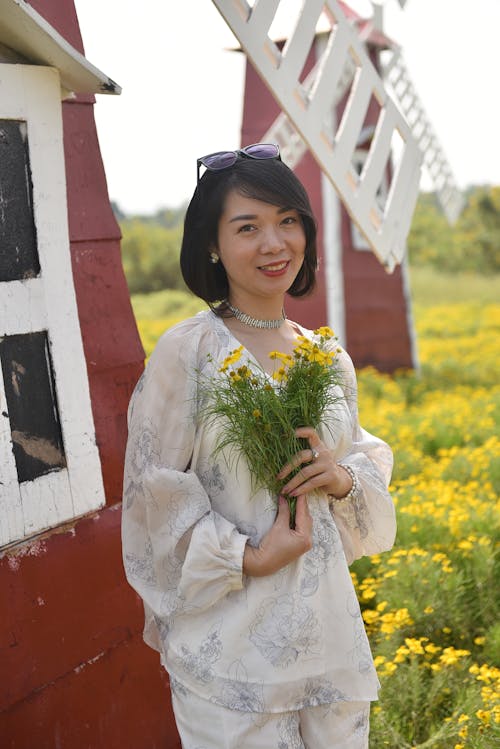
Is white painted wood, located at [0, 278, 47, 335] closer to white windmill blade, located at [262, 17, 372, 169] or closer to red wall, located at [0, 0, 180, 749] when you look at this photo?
red wall, located at [0, 0, 180, 749]

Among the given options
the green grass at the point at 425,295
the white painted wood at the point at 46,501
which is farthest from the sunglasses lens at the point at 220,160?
the green grass at the point at 425,295

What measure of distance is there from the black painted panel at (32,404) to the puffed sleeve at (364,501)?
0.79 m

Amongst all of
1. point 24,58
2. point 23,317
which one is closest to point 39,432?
point 23,317

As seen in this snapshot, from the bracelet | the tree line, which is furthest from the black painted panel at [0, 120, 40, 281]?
the tree line

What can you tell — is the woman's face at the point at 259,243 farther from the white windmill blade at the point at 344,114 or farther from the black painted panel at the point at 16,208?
the white windmill blade at the point at 344,114

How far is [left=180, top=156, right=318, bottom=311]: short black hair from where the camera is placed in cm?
197

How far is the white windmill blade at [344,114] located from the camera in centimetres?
387

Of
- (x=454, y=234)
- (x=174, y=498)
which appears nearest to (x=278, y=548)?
(x=174, y=498)

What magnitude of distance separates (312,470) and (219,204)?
1.99ft

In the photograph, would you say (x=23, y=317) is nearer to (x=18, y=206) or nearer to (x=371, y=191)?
(x=18, y=206)

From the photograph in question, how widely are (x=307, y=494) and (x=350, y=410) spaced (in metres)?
0.29

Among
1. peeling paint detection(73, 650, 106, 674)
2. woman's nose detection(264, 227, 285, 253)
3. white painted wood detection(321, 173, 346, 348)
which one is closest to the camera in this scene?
woman's nose detection(264, 227, 285, 253)

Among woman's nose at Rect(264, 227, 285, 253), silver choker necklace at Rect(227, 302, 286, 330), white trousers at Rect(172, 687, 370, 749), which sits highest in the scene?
woman's nose at Rect(264, 227, 285, 253)

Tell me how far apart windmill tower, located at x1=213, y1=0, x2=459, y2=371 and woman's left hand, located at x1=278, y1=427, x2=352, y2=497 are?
172 centimetres
